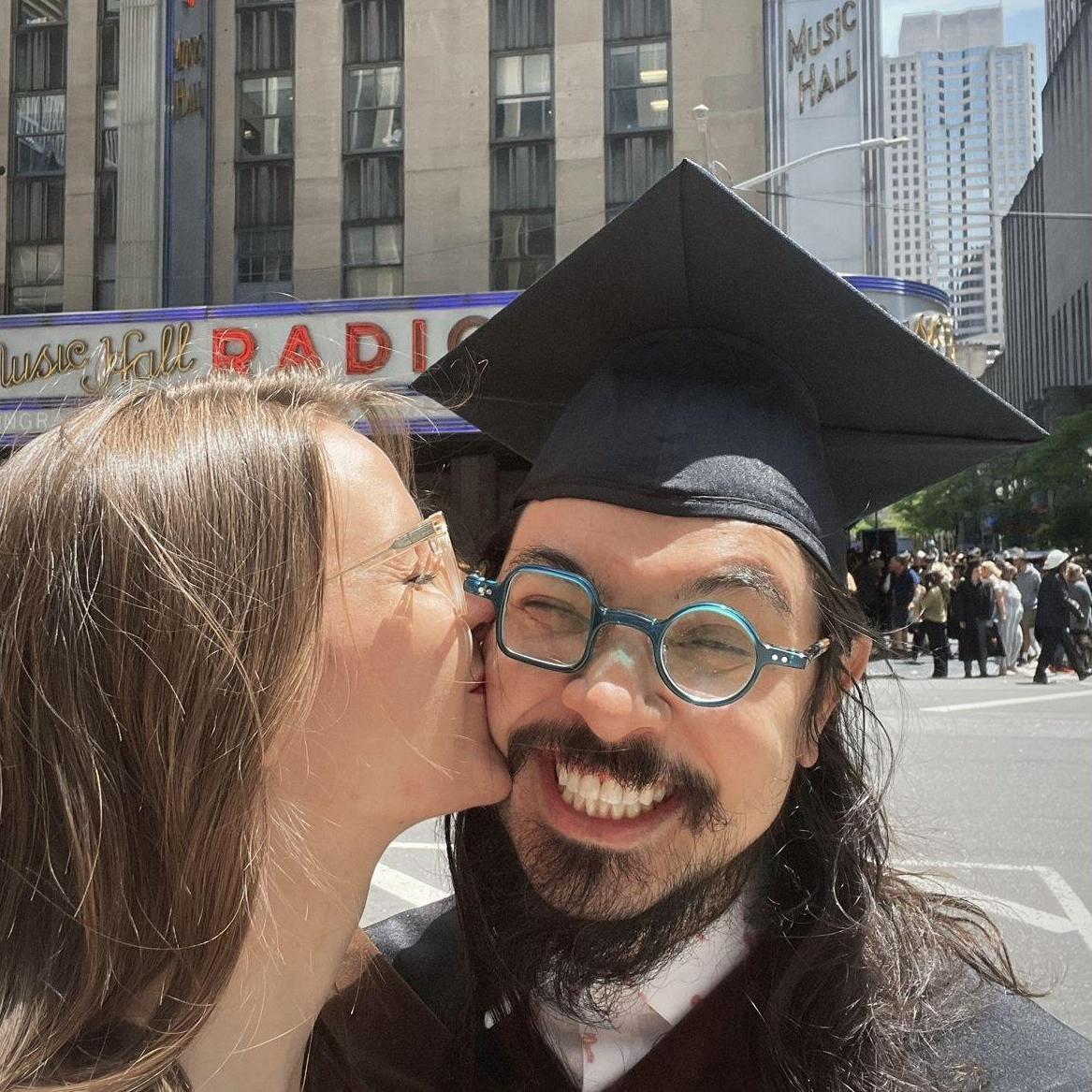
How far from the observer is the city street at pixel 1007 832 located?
4570mm

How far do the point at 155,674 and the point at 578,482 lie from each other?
0.68 meters

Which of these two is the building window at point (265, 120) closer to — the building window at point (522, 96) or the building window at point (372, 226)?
the building window at point (372, 226)

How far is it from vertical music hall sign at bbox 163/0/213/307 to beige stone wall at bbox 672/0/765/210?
8.49m

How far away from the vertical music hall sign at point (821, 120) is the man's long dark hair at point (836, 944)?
1745 cm

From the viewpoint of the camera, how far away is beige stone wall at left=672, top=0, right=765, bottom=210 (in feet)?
60.5

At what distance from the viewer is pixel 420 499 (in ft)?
6.89

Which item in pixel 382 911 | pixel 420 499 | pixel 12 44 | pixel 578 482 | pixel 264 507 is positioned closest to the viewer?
pixel 264 507

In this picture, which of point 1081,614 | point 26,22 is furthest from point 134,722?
point 26,22

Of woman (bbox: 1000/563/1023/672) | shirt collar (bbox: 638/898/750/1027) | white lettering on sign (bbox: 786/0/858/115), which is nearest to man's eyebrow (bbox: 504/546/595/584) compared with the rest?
shirt collar (bbox: 638/898/750/1027)

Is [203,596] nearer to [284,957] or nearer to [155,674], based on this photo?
[155,674]

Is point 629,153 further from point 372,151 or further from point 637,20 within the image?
point 372,151

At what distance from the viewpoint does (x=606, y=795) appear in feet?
4.99

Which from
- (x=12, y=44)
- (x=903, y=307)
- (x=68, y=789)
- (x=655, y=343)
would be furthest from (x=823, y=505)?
(x=12, y=44)

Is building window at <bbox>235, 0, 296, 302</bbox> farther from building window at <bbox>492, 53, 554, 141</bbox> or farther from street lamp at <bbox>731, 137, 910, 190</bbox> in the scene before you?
street lamp at <bbox>731, 137, 910, 190</bbox>
